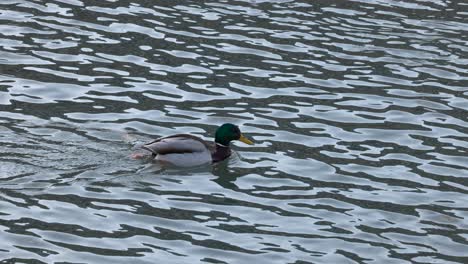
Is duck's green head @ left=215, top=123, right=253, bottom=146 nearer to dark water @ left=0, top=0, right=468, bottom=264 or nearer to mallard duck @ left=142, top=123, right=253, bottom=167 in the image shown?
mallard duck @ left=142, top=123, right=253, bottom=167

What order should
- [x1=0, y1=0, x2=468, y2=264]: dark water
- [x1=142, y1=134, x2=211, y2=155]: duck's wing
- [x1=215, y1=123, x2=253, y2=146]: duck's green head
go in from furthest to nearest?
[x1=215, y1=123, x2=253, y2=146]: duck's green head, [x1=142, y1=134, x2=211, y2=155]: duck's wing, [x1=0, y1=0, x2=468, y2=264]: dark water

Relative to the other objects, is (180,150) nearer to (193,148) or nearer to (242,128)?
(193,148)

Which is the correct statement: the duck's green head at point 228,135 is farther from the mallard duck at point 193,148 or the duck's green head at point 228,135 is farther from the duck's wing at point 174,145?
the duck's wing at point 174,145

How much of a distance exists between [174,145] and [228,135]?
3.32 feet

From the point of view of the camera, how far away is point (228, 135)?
62.5 ft

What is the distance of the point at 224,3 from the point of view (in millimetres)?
25609

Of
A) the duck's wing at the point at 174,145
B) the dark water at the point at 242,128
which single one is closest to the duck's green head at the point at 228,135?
the dark water at the point at 242,128

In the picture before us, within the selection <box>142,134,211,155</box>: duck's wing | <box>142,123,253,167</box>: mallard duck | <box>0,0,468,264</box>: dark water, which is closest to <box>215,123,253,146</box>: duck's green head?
<box>142,123,253,167</box>: mallard duck

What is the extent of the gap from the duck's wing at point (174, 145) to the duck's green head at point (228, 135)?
0.51 metres

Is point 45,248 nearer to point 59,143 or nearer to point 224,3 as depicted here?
point 59,143

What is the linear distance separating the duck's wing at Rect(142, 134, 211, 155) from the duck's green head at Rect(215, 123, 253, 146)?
1.67ft

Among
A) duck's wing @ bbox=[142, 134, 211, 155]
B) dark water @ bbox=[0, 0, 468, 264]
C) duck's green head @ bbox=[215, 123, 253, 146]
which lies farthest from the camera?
duck's green head @ bbox=[215, 123, 253, 146]

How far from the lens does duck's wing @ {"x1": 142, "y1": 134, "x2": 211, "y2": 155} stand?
60.2 ft

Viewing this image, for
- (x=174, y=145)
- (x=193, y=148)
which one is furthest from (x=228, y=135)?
(x=174, y=145)
